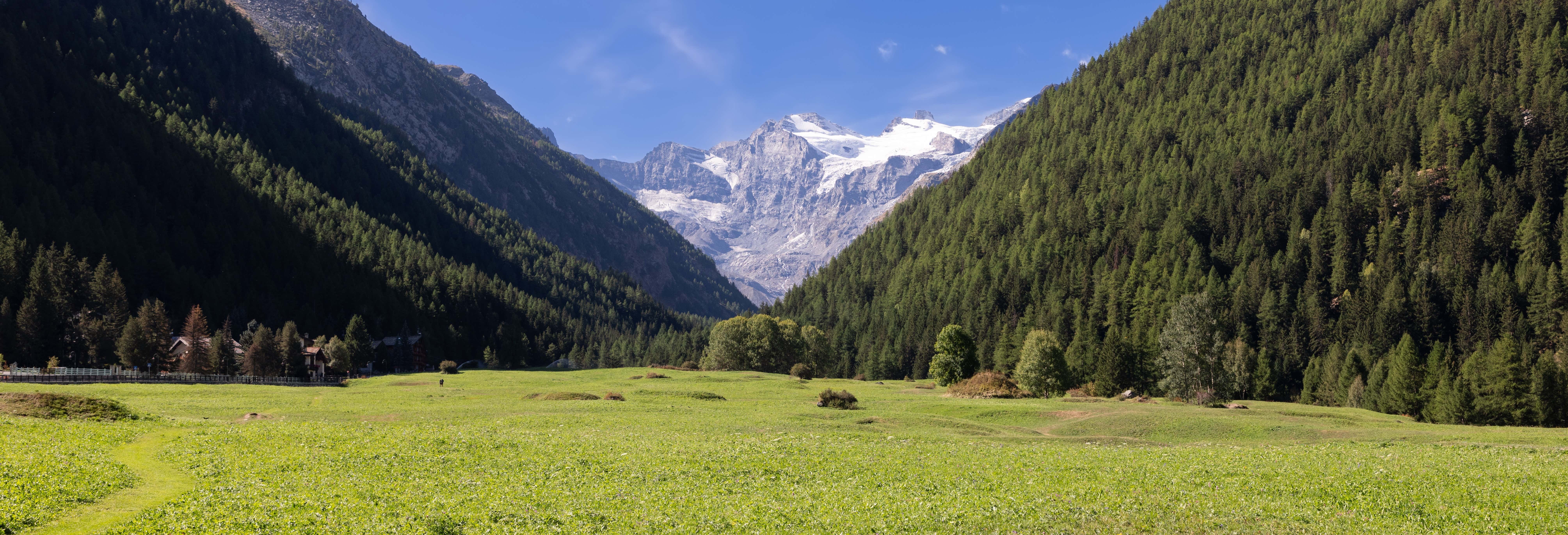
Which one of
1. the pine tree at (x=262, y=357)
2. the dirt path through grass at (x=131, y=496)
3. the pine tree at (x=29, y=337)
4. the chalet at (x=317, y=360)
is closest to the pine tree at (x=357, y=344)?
the chalet at (x=317, y=360)

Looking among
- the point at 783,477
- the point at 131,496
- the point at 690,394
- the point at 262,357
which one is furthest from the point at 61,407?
the point at 262,357

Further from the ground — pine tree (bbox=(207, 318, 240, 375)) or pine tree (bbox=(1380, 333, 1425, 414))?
pine tree (bbox=(1380, 333, 1425, 414))

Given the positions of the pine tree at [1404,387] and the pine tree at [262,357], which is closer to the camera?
the pine tree at [1404,387]

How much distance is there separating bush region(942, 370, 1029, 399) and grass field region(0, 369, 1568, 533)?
3400 centimetres

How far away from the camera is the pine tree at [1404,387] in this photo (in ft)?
248

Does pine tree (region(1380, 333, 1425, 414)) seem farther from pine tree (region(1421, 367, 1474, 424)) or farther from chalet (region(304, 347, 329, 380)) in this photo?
chalet (region(304, 347, 329, 380))

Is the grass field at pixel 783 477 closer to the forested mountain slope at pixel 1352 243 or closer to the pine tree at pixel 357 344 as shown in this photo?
the forested mountain slope at pixel 1352 243

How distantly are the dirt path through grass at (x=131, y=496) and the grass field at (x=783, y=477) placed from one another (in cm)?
39

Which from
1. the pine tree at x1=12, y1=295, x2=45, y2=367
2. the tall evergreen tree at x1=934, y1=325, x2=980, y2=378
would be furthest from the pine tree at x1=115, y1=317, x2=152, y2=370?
the tall evergreen tree at x1=934, y1=325, x2=980, y2=378

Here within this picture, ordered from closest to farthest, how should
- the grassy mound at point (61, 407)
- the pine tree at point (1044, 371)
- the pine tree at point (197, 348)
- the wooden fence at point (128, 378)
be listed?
the grassy mound at point (61, 407), the wooden fence at point (128, 378), the pine tree at point (1044, 371), the pine tree at point (197, 348)

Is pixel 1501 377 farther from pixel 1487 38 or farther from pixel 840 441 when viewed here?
pixel 1487 38

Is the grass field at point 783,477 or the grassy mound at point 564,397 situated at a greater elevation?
the grass field at point 783,477

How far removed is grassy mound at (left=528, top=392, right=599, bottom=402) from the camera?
240 feet

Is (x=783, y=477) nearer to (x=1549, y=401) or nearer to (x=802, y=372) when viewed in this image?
(x=1549, y=401)
